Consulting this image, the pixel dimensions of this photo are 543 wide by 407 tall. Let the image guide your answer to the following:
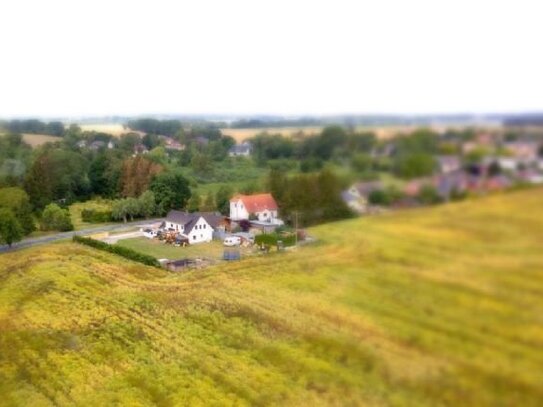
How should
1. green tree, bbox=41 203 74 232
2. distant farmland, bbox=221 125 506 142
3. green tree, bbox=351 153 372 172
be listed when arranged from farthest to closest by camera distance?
1. green tree, bbox=41 203 74 232
2. green tree, bbox=351 153 372 172
3. distant farmland, bbox=221 125 506 142

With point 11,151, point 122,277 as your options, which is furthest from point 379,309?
point 11,151

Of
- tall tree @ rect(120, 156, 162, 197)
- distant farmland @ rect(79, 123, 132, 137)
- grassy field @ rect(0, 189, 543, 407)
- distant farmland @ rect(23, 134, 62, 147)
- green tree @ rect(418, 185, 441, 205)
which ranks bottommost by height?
grassy field @ rect(0, 189, 543, 407)

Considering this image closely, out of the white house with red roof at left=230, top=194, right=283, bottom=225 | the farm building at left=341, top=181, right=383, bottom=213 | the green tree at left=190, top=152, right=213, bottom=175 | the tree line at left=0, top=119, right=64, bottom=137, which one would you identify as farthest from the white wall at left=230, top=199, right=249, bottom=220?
the tree line at left=0, top=119, right=64, bottom=137

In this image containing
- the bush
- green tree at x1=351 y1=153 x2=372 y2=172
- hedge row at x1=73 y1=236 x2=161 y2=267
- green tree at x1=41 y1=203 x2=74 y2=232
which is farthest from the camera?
green tree at x1=41 y1=203 x2=74 y2=232

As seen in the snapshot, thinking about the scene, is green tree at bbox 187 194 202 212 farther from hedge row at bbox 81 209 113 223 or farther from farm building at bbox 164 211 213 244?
hedge row at bbox 81 209 113 223

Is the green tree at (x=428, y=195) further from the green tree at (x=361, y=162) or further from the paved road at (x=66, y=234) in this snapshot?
the paved road at (x=66, y=234)

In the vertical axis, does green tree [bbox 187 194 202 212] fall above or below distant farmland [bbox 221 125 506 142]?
below

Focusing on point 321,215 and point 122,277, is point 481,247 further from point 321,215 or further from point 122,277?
point 122,277
